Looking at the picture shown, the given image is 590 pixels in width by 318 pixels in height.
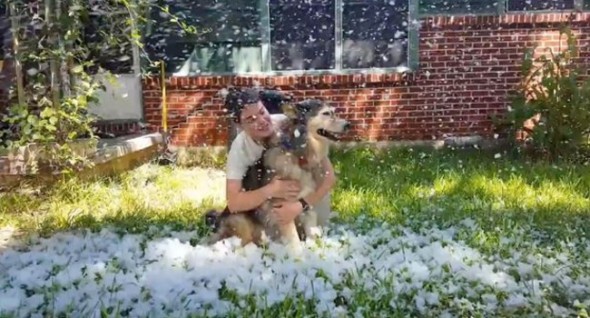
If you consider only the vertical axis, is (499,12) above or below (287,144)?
above

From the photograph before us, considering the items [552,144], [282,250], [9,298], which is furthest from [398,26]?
[9,298]

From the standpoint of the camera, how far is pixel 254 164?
3.83 m

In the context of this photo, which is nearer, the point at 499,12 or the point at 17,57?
the point at 17,57

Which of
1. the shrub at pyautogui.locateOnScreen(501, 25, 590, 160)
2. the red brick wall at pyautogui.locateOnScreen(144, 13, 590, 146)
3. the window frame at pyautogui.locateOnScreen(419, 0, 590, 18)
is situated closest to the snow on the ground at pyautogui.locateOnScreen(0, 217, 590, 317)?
the shrub at pyautogui.locateOnScreen(501, 25, 590, 160)

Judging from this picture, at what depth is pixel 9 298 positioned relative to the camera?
3363 mm

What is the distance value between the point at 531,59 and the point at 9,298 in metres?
6.11

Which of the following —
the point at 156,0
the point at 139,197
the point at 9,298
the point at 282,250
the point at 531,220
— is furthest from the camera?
the point at 156,0

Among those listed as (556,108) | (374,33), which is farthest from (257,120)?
(374,33)

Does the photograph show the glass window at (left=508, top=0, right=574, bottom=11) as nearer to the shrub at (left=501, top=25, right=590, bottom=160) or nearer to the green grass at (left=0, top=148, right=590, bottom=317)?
the shrub at (left=501, top=25, right=590, bottom=160)

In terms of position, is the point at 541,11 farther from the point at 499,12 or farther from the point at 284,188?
the point at 284,188

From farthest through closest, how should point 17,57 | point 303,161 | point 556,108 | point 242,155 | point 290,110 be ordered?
point 556,108
point 17,57
point 242,155
point 303,161
point 290,110

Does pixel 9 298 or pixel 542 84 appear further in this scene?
pixel 542 84

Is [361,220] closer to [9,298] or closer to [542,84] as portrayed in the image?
[9,298]

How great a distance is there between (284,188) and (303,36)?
4796 millimetres
